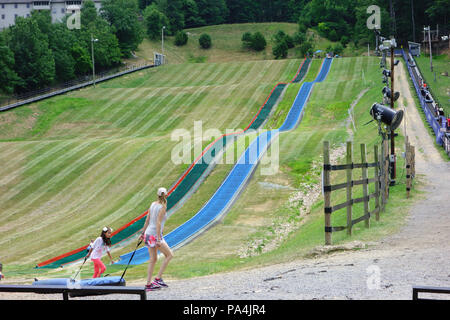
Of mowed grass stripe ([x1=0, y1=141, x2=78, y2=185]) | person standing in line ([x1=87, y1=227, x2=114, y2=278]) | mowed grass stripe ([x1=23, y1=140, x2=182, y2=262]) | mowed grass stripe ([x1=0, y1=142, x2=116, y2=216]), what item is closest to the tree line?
mowed grass stripe ([x1=23, y1=140, x2=182, y2=262])

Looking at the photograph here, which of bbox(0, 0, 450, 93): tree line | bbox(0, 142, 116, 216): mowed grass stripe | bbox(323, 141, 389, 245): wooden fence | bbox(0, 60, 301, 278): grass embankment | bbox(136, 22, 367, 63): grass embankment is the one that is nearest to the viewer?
bbox(323, 141, 389, 245): wooden fence

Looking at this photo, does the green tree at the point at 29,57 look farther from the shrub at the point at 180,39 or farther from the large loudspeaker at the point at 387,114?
the large loudspeaker at the point at 387,114

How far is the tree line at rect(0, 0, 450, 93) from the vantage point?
236 ft

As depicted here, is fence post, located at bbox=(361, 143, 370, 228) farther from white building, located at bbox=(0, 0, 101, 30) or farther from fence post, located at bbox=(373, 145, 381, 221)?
white building, located at bbox=(0, 0, 101, 30)

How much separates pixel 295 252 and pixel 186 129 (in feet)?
120

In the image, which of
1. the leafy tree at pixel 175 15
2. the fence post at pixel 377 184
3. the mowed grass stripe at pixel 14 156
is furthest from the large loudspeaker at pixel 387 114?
the leafy tree at pixel 175 15

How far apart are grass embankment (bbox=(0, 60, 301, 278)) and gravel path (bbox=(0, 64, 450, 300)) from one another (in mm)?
12283

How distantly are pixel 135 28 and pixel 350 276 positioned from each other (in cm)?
9320

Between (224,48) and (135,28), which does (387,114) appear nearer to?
(135,28)

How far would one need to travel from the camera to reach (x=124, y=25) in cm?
9756

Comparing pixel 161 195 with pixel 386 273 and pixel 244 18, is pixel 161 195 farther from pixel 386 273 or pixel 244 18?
pixel 244 18

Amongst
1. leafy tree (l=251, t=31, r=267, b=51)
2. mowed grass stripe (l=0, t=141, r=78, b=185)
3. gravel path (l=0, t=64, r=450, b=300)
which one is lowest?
mowed grass stripe (l=0, t=141, r=78, b=185)

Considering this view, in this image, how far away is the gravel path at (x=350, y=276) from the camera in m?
9.43

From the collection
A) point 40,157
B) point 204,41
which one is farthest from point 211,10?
point 40,157
